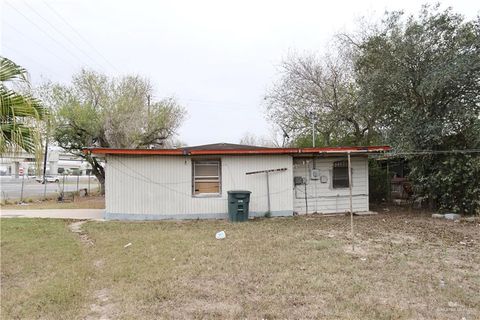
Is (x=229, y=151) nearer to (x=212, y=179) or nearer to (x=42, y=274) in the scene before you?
(x=212, y=179)

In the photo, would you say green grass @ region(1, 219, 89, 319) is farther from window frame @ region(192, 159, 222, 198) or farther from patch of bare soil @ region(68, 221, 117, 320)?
window frame @ region(192, 159, 222, 198)

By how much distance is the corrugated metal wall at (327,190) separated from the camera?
1113cm

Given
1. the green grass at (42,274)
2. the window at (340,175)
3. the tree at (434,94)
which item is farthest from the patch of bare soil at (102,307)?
the tree at (434,94)

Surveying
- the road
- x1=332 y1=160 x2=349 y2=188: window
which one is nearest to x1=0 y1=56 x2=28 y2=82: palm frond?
x1=332 y1=160 x2=349 y2=188: window

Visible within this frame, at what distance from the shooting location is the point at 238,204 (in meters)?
9.56

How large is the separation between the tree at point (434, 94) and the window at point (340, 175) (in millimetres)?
1780

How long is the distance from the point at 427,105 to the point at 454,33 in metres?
2.19

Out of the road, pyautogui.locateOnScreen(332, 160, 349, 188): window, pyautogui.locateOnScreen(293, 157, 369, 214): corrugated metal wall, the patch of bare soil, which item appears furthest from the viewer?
the road

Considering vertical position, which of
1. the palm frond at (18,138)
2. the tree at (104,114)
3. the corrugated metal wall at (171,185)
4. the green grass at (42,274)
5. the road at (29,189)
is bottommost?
the green grass at (42,274)

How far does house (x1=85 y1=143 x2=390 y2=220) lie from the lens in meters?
9.94

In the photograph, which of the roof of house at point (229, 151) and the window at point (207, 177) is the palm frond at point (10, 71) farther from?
the window at point (207, 177)

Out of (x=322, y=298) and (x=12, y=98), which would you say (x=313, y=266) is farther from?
(x=12, y=98)

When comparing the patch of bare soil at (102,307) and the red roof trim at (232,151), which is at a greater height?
the red roof trim at (232,151)

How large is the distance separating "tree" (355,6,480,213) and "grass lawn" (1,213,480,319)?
8.84 ft
